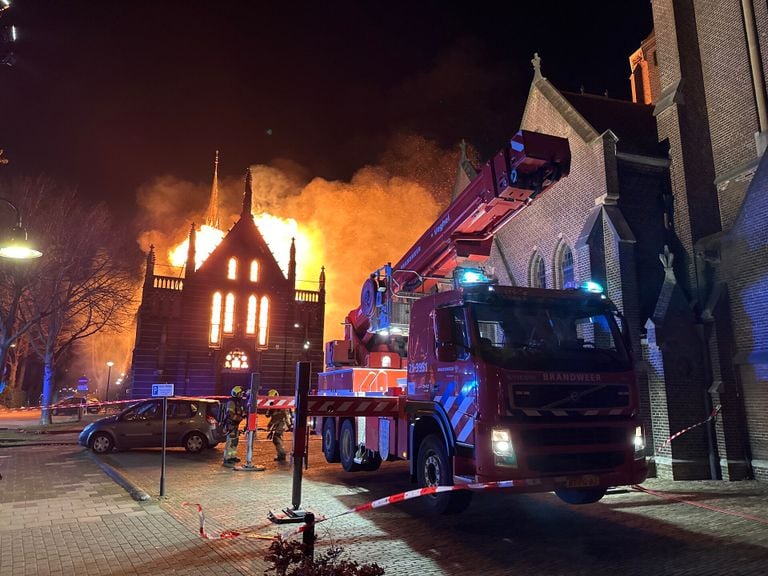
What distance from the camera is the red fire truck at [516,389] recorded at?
236 inches

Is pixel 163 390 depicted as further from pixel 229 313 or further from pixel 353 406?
pixel 229 313

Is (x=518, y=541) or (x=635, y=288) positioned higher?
(x=635, y=288)

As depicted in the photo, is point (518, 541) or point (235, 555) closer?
point (235, 555)

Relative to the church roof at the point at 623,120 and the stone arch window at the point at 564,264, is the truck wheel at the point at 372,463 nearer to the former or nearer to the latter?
the stone arch window at the point at 564,264

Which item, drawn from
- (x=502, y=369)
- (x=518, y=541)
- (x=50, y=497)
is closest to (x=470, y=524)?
(x=518, y=541)

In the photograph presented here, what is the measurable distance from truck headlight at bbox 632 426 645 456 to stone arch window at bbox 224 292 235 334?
3456cm

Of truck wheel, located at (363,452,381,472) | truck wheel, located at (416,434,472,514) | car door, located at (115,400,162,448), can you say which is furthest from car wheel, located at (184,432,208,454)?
truck wheel, located at (416,434,472,514)

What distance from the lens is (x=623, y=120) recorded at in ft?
51.6

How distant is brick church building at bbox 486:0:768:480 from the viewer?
37.5ft

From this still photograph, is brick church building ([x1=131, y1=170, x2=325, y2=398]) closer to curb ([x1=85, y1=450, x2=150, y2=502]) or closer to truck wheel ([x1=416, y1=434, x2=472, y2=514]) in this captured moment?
curb ([x1=85, y1=450, x2=150, y2=502])

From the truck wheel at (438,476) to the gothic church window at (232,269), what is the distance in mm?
33830

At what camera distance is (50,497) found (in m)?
8.38

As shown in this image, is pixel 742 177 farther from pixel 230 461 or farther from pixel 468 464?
pixel 230 461

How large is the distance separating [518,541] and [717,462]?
781 cm
